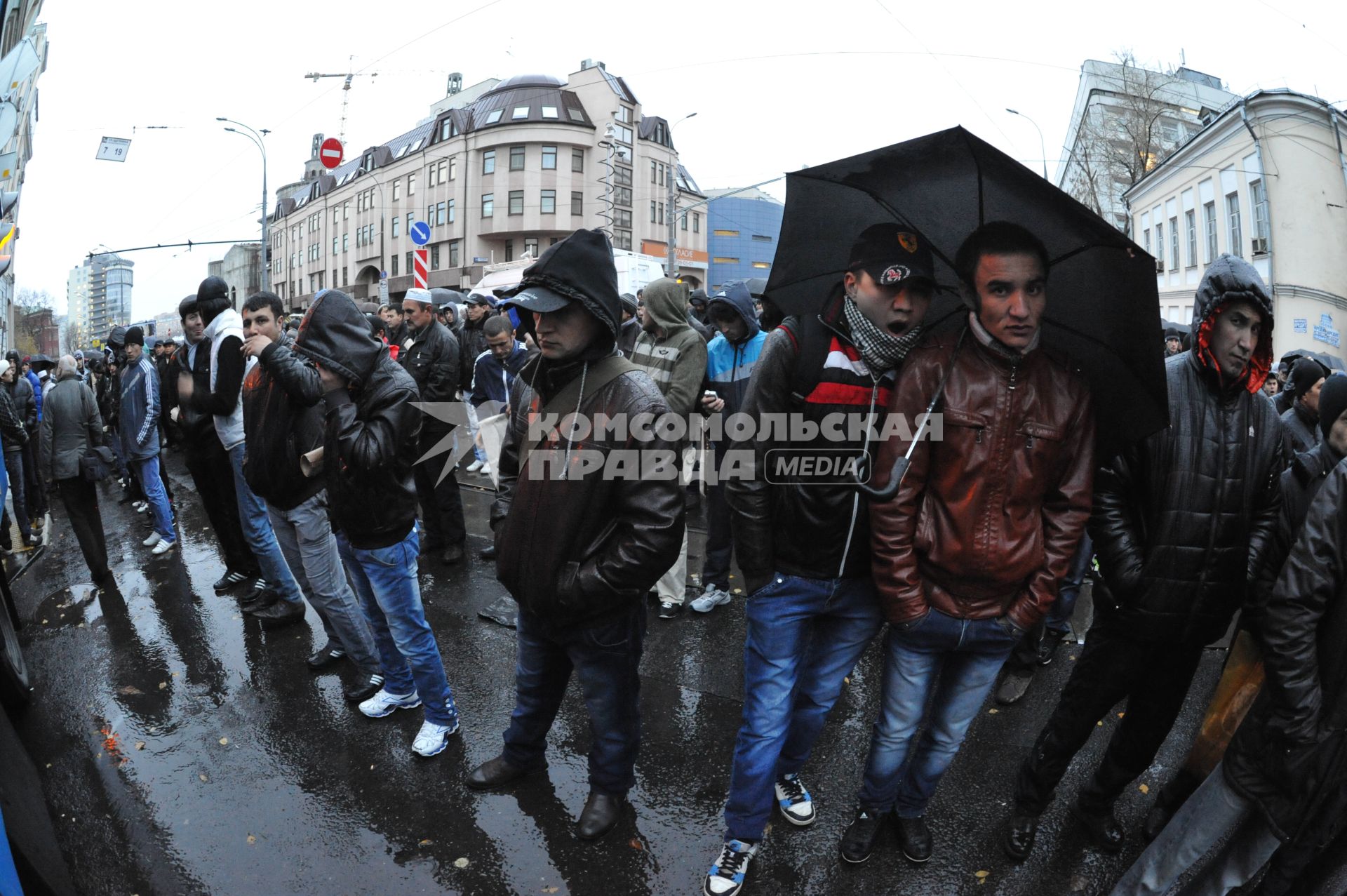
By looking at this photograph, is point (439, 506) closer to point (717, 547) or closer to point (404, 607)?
point (717, 547)

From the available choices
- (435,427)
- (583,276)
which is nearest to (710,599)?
(435,427)

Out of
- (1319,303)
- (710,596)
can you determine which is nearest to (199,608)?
(710,596)

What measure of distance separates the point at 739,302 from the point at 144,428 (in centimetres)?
579

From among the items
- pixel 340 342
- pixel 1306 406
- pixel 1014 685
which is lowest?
pixel 1014 685

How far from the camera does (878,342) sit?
8.54 ft

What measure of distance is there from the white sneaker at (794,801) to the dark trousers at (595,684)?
0.64 m

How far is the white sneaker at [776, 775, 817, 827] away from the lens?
3.21 meters

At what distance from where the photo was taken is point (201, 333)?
19.7ft

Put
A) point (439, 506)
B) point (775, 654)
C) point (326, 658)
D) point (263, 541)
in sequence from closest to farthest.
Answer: point (775, 654), point (326, 658), point (263, 541), point (439, 506)

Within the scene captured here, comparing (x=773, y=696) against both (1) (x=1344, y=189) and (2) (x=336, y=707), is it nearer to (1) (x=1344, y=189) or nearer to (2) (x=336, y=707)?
(2) (x=336, y=707)

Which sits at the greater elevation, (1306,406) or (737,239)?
(737,239)

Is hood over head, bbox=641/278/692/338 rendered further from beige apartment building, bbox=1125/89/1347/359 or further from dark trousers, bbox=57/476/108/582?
beige apartment building, bbox=1125/89/1347/359

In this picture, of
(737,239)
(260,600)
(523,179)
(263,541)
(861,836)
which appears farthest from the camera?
(737,239)

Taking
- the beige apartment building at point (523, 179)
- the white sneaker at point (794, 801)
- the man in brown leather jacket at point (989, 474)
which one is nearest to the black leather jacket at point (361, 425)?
the white sneaker at point (794, 801)
